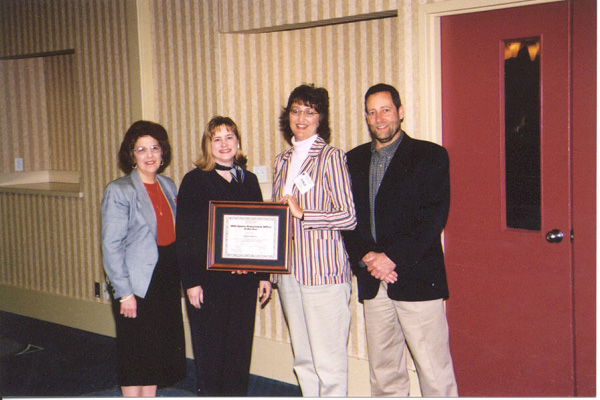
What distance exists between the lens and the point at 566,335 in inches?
115

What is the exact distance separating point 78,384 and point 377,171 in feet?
A: 7.64

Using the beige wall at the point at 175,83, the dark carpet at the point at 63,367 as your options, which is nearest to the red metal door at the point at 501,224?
the beige wall at the point at 175,83

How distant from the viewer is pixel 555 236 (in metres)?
2.92

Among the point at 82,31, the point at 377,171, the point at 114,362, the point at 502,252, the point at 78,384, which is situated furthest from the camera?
the point at 82,31

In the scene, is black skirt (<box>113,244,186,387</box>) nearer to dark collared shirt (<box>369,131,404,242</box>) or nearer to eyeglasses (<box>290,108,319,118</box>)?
eyeglasses (<box>290,108,319,118</box>)

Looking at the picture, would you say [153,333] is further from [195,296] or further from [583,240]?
[583,240]

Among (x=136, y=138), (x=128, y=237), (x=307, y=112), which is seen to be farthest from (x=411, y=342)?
(x=136, y=138)

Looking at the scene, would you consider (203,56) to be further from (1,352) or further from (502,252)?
(1,352)

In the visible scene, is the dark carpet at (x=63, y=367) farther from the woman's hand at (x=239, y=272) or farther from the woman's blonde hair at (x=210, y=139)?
the woman's blonde hair at (x=210, y=139)

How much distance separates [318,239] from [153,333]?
91 centimetres

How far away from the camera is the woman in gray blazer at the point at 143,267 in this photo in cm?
289

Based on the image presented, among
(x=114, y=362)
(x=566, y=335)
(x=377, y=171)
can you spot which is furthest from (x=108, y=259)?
(x=566, y=335)

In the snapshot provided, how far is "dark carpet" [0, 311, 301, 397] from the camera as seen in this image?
3.73 m

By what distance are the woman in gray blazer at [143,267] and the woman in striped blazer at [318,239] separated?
1.85ft
